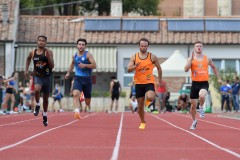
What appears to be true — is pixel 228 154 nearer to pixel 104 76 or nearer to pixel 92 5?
pixel 104 76

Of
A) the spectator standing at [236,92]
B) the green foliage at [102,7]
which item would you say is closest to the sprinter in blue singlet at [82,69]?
the spectator standing at [236,92]

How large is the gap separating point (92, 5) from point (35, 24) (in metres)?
18.0

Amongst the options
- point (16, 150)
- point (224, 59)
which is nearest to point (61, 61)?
point (224, 59)

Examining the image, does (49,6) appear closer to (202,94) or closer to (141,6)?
(141,6)

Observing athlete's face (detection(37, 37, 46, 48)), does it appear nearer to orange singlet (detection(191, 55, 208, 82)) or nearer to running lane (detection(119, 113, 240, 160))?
orange singlet (detection(191, 55, 208, 82))

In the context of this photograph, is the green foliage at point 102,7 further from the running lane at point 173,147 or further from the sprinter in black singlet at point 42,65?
the running lane at point 173,147

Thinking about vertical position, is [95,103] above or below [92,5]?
below

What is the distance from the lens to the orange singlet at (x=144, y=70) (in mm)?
15047

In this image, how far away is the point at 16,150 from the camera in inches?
373

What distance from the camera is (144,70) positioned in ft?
49.6

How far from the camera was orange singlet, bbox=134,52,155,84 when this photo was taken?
49.4 feet

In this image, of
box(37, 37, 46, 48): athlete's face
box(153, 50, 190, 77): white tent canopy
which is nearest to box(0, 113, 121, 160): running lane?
box(37, 37, 46, 48): athlete's face

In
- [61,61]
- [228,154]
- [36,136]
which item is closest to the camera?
[228,154]

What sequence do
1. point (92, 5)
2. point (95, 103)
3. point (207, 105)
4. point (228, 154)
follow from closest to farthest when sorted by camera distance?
point (228, 154)
point (207, 105)
point (95, 103)
point (92, 5)
